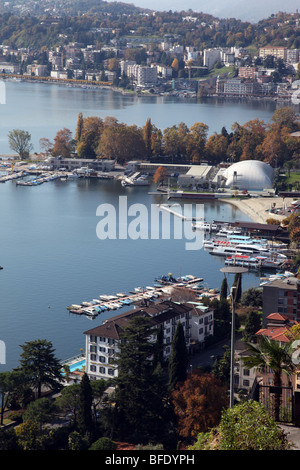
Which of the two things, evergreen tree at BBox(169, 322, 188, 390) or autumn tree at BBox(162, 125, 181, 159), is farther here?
autumn tree at BBox(162, 125, 181, 159)

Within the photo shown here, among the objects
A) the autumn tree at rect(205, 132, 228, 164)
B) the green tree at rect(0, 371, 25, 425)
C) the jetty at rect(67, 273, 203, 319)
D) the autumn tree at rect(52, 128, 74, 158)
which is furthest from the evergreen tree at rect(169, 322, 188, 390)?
the autumn tree at rect(52, 128, 74, 158)

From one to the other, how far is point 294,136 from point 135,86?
74.4 feet

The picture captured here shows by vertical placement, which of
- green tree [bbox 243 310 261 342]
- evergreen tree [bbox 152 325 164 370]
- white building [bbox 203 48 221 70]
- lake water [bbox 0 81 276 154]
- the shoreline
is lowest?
the shoreline

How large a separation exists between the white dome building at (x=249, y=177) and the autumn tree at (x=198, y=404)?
10.9 m

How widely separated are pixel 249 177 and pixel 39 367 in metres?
10.8

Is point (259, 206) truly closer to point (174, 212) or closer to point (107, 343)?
point (174, 212)

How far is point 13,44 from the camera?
55.1m

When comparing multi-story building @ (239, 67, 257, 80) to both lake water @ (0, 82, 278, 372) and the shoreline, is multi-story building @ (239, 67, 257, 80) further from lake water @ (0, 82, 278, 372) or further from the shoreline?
the shoreline

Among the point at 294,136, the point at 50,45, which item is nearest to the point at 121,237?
the point at 294,136

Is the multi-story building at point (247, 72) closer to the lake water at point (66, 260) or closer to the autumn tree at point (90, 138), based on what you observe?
the autumn tree at point (90, 138)

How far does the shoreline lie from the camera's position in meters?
14.1

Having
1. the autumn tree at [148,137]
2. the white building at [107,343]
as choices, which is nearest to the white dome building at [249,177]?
the autumn tree at [148,137]

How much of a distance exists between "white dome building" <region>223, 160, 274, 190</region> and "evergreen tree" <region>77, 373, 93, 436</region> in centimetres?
1117
